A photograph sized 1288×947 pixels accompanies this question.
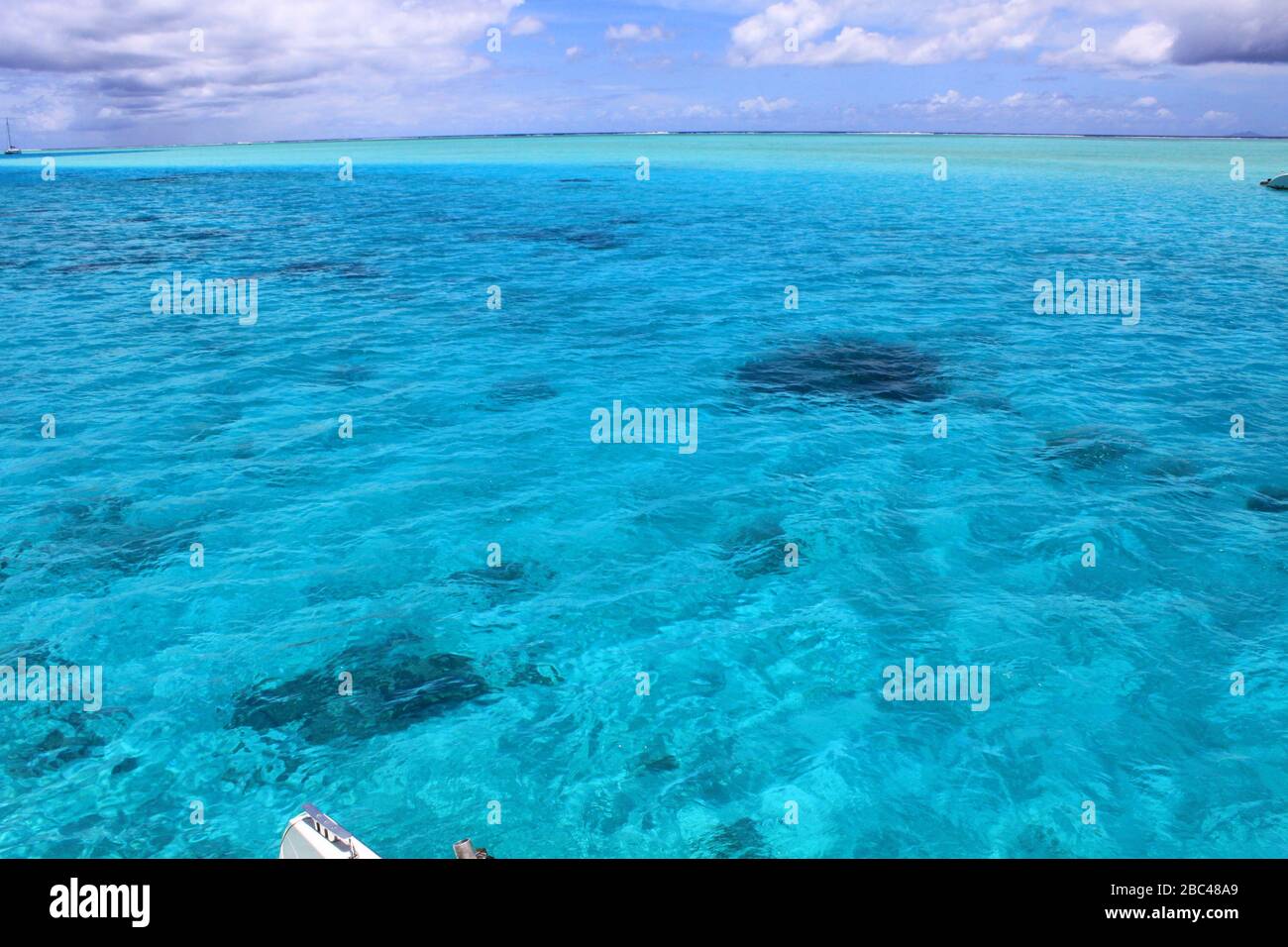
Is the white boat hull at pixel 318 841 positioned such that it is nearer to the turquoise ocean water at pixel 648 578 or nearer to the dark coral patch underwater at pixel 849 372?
the turquoise ocean water at pixel 648 578

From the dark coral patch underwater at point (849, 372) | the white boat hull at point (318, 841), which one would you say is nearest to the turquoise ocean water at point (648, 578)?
the dark coral patch underwater at point (849, 372)

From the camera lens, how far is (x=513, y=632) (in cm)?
1520

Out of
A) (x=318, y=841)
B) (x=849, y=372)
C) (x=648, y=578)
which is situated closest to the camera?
(x=318, y=841)

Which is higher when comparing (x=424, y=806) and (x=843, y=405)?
(x=843, y=405)

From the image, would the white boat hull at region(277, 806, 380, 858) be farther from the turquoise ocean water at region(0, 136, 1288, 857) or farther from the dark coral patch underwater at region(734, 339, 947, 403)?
the dark coral patch underwater at region(734, 339, 947, 403)

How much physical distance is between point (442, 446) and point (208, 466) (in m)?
6.10

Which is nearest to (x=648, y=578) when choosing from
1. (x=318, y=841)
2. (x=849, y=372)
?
(x=318, y=841)

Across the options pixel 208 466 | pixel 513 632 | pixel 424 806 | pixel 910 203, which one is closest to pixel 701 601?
pixel 513 632

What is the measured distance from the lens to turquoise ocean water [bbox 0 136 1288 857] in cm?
1159

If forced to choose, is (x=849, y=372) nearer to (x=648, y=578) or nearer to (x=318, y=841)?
(x=648, y=578)

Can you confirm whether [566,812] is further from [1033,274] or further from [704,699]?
[1033,274]

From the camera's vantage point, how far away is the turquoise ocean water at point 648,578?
1159cm

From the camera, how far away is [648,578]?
1689 centimetres
